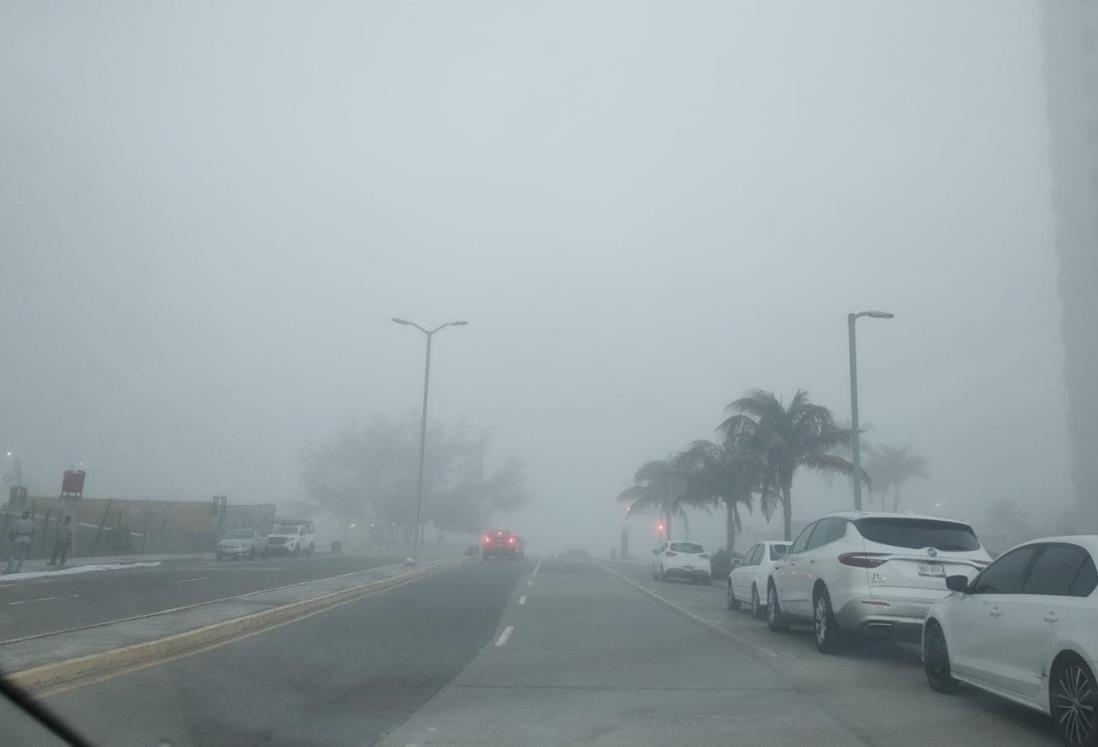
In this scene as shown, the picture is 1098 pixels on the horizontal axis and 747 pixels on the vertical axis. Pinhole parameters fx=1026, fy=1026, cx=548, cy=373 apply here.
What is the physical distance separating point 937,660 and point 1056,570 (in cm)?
250

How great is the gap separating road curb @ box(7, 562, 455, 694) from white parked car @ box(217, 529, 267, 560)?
1137 inches

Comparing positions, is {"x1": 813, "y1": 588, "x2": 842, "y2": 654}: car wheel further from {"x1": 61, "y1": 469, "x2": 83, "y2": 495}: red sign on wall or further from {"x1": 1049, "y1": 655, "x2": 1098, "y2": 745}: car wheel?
{"x1": 61, "y1": 469, "x2": 83, "y2": 495}: red sign on wall

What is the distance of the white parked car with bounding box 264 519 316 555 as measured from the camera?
5378 centimetres

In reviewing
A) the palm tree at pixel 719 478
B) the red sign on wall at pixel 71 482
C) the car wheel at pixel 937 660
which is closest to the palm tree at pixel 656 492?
the palm tree at pixel 719 478

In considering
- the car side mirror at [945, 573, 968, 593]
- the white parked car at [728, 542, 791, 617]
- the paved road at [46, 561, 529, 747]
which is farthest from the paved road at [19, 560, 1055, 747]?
the white parked car at [728, 542, 791, 617]

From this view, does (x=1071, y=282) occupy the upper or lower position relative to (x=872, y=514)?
upper

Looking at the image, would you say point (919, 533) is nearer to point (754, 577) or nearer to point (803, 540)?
point (803, 540)

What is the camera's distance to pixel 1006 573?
9805 millimetres

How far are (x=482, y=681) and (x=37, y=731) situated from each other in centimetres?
581

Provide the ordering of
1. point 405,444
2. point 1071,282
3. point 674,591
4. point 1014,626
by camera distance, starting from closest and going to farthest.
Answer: point 1014,626 < point 674,591 < point 1071,282 < point 405,444

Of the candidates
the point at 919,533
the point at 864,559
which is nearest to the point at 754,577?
the point at 919,533

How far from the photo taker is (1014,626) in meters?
8.95

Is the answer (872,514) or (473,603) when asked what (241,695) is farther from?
(473,603)

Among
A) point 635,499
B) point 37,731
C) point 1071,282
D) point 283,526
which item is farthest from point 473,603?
point 635,499
